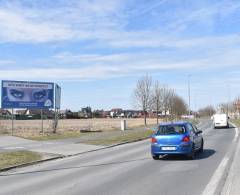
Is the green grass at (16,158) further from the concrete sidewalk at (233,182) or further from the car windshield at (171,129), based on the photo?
the concrete sidewalk at (233,182)

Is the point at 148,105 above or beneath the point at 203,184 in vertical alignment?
above

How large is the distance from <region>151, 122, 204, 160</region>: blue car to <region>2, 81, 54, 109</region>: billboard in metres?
22.9

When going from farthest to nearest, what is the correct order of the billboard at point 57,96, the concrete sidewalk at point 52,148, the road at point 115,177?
the billboard at point 57,96, the concrete sidewalk at point 52,148, the road at point 115,177

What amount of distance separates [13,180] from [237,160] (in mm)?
8253

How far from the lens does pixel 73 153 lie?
71.8ft

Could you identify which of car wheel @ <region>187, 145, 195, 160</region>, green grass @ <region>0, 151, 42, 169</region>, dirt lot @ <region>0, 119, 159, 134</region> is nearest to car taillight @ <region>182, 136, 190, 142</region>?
car wheel @ <region>187, 145, 195, 160</region>

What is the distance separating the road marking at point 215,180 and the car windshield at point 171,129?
2568mm

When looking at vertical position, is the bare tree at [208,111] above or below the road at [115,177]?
above

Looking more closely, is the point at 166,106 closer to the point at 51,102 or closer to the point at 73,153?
the point at 51,102

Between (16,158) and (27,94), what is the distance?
22180 mm

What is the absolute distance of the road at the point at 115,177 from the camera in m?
10.6

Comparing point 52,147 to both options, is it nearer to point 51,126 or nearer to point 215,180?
point 215,180

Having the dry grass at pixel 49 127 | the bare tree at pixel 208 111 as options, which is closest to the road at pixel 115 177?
the dry grass at pixel 49 127

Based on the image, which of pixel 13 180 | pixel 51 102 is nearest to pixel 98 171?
pixel 13 180
